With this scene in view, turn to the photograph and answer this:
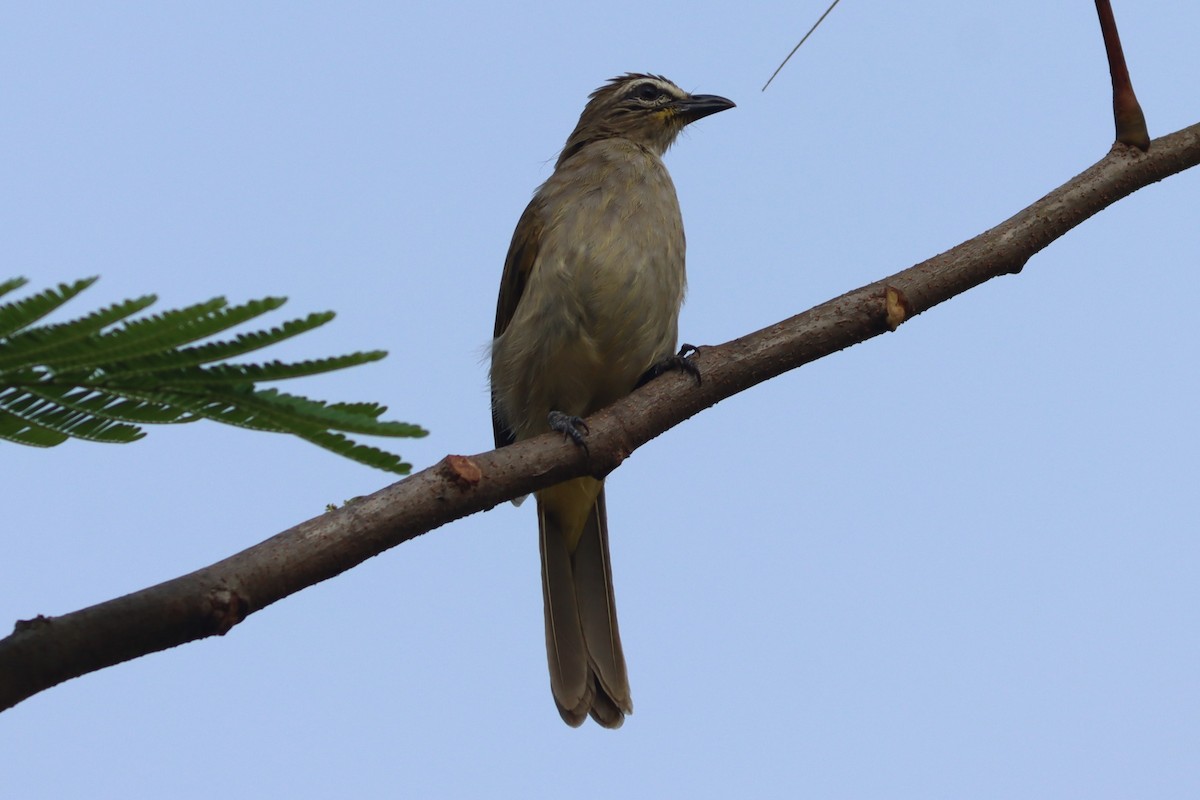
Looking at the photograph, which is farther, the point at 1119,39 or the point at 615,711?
the point at 615,711

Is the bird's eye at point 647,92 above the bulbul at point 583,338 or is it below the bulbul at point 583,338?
above

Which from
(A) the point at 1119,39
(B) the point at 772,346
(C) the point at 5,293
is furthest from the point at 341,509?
(A) the point at 1119,39

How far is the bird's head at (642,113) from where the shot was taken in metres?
7.21

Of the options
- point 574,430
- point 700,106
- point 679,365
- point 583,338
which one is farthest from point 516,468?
point 700,106

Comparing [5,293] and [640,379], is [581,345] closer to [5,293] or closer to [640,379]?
[640,379]

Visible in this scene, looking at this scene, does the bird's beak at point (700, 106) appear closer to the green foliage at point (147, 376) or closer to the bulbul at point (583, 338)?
the bulbul at point (583, 338)

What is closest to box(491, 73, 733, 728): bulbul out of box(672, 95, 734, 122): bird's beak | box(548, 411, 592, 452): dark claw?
box(672, 95, 734, 122): bird's beak

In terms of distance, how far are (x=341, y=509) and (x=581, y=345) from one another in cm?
287

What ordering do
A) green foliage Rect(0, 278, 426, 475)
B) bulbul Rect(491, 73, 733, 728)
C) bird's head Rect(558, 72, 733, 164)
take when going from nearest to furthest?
green foliage Rect(0, 278, 426, 475) < bulbul Rect(491, 73, 733, 728) < bird's head Rect(558, 72, 733, 164)

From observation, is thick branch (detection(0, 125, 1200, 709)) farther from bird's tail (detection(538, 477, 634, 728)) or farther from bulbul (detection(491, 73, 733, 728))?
bird's tail (detection(538, 477, 634, 728))

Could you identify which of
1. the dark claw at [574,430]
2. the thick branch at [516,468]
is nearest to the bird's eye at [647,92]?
the dark claw at [574,430]

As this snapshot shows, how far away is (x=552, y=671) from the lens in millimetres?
5820

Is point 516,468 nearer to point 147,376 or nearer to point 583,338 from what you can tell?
point 147,376

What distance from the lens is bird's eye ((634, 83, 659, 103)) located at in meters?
7.56
